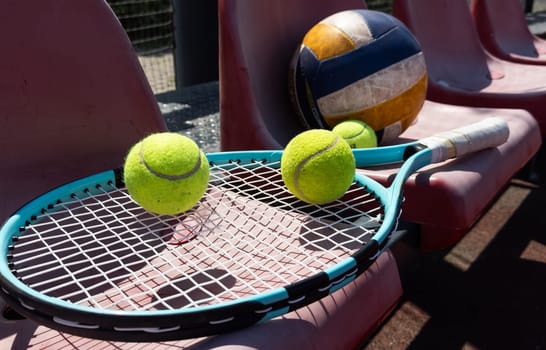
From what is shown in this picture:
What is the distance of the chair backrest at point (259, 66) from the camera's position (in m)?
1.27

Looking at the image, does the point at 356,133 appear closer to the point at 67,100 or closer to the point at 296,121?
the point at 296,121

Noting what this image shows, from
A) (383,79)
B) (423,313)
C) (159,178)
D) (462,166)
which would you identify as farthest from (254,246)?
(423,313)

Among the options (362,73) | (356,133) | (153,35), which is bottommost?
(153,35)

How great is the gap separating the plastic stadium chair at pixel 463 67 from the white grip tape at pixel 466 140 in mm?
666

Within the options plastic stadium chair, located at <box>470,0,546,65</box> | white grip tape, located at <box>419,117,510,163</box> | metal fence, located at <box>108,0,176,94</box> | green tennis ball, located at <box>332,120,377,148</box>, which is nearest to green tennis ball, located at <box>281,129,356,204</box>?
white grip tape, located at <box>419,117,510,163</box>

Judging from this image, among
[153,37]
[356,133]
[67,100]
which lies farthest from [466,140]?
[153,37]

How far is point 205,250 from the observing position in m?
0.91

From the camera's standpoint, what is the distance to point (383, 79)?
1.29 m

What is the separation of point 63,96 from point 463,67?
66.8 inches

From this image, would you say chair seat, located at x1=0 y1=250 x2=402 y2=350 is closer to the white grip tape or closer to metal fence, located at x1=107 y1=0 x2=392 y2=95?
the white grip tape

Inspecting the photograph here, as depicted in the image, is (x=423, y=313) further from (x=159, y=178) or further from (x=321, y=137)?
(x=159, y=178)

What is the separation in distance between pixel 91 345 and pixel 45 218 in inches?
11.3

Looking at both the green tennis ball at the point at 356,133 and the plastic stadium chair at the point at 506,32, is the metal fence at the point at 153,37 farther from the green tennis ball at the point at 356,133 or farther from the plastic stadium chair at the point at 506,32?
the green tennis ball at the point at 356,133

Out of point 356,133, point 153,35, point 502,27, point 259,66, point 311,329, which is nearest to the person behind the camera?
point 311,329
